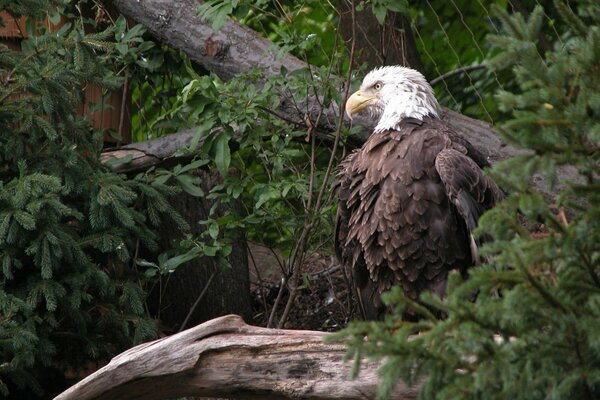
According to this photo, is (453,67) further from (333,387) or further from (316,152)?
(333,387)

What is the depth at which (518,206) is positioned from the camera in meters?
2.07

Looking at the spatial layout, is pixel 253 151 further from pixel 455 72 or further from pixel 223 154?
pixel 455 72

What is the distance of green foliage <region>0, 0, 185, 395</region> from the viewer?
4.16 metres

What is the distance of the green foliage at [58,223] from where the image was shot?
416 cm

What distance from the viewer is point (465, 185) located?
3.87m

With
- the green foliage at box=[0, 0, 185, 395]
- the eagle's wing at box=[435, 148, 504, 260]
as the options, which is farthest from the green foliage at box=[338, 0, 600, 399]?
the green foliage at box=[0, 0, 185, 395]

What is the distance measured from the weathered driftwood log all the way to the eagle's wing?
3.00ft

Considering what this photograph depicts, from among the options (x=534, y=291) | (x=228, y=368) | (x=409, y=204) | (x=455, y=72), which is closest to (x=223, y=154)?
(x=409, y=204)

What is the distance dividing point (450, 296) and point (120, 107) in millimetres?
4126

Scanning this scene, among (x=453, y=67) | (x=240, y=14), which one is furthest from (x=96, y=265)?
(x=453, y=67)

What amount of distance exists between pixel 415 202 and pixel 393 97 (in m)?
0.71

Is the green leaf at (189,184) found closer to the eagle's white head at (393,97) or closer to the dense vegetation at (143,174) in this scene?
the dense vegetation at (143,174)

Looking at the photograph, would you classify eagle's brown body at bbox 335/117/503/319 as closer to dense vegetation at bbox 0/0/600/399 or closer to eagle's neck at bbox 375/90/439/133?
eagle's neck at bbox 375/90/439/133

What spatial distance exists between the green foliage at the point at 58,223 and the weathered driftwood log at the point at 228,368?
83 cm
